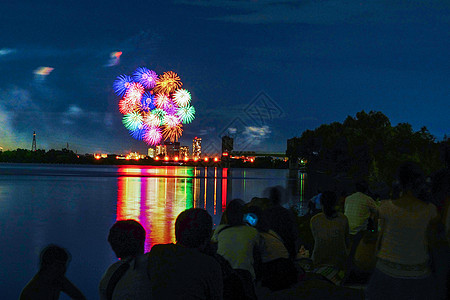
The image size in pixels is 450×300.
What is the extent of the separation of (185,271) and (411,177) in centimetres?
247

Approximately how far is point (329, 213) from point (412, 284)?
292 cm

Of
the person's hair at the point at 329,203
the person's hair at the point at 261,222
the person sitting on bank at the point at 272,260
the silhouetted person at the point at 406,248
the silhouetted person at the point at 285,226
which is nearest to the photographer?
the silhouetted person at the point at 406,248

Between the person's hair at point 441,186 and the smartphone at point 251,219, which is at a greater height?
the person's hair at point 441,186

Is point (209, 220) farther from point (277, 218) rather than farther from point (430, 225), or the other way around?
point (277, 218)

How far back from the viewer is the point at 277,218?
25.0ft

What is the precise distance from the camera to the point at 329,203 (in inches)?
302

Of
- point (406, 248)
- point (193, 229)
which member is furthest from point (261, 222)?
point (193, 229)

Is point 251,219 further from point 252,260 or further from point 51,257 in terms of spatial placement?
point 51,257

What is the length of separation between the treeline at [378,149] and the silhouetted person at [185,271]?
3171cm

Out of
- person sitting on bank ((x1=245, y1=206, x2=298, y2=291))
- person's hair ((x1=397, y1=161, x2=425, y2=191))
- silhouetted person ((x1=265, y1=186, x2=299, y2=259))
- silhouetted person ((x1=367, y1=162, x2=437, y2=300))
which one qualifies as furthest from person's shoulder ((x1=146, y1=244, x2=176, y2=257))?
silhouetted person ((x1=265, y1=186, x2=299, y2=259))

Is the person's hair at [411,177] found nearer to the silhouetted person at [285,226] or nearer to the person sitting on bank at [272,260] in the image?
the person sitting on bank at [272,260]

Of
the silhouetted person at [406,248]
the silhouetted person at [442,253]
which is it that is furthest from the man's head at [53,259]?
the silhouetted person at [442,253]

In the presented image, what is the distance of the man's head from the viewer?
5.46 m

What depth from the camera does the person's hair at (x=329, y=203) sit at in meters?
7.66
